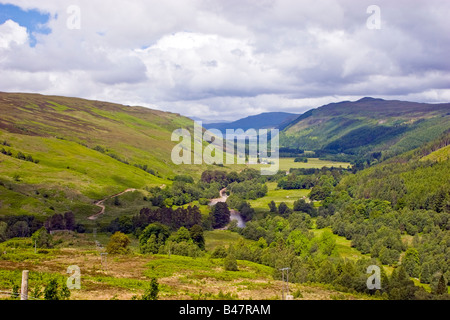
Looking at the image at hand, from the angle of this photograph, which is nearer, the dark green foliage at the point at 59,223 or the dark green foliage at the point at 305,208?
the dark green foliage at the point at 59,223

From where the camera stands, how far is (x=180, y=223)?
148 meters

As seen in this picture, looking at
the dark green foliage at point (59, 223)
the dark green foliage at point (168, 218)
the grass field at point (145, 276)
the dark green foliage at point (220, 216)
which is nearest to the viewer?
the grass field at point (145, 276)

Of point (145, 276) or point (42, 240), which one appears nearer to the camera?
point (145, 276)

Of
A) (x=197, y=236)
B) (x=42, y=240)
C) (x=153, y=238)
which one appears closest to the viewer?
(x=42, y=240)

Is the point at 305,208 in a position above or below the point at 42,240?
above

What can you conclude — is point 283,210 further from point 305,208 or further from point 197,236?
point 197,236

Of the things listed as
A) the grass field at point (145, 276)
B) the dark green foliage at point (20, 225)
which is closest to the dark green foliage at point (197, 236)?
the grass field at point (145, 276)

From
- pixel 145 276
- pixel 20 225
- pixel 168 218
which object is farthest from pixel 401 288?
pixel 20 225

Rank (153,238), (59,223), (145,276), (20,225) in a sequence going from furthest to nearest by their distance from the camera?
(59,223), (20,225), (153,238), (145,276)

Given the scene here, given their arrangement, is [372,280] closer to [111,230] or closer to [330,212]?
[111,230]

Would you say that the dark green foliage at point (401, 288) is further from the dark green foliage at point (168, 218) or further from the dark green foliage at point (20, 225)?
the dark green foliage at point (20, 225)

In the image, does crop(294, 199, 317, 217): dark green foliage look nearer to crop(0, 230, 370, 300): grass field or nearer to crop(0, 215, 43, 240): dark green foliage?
crop(0, 230, 370, 300): grass field
